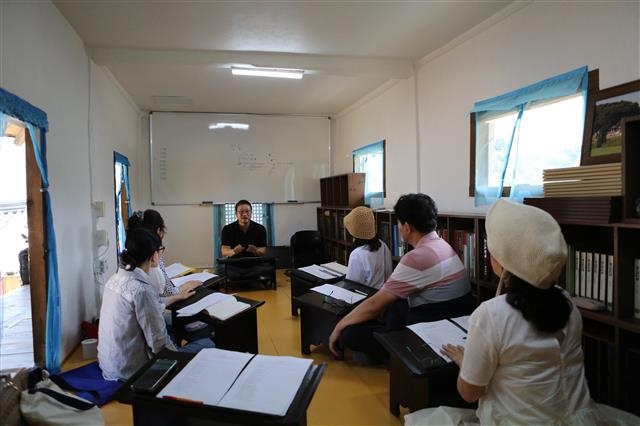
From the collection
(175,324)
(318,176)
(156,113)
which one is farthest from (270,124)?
(175,324)

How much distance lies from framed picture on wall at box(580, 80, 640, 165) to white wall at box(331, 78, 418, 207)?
208 cm

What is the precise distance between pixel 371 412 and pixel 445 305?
2.54ft

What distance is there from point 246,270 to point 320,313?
2.39 meters

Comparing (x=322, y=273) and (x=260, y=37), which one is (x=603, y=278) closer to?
(x=322, y=273)

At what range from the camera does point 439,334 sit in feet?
5.81

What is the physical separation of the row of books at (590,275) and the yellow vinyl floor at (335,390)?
125cm

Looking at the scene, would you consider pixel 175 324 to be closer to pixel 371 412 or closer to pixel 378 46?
pixel 371 412

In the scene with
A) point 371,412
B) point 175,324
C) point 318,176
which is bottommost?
point 371,412

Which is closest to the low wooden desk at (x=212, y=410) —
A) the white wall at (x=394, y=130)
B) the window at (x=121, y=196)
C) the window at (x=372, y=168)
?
the white wall at (x=394, y=130)

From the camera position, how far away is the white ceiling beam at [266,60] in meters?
3.68

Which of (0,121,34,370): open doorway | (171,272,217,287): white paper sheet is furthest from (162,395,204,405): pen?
(171,272,217,287): white paper sheet

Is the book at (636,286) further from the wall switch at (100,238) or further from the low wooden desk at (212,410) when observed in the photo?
the wall switch at (100,238)

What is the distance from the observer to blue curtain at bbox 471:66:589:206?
246cm

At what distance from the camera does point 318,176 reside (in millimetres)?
6973
